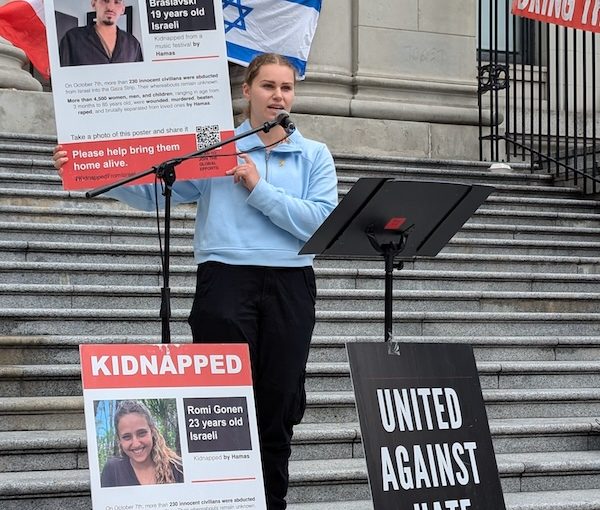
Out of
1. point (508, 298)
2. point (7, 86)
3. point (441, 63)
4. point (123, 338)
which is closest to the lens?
point (123, 338)

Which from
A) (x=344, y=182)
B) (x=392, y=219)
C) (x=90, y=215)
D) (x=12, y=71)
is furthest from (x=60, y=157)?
(x=12, y=71)

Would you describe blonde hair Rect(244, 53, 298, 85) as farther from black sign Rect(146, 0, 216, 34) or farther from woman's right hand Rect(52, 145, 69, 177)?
woman's right hand Rect(52, 145, 69, 177)

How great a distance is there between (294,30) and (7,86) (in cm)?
262

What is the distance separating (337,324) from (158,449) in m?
3.68

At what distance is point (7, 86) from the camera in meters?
11.0

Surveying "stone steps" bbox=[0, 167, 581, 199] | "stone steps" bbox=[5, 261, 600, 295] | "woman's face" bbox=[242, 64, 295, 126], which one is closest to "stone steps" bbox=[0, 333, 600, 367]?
"stone steps" bbox=[5, 261, 600, 295]

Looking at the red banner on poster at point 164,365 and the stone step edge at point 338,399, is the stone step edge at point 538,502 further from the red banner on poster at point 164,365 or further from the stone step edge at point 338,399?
the red banner on poster at point 164,365

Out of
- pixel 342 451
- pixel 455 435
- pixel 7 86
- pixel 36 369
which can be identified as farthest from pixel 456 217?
pixel 7 86

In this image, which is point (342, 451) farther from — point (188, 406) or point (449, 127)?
point (449, 127)

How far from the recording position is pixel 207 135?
485cm

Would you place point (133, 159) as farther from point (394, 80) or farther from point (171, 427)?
point (394, 80)

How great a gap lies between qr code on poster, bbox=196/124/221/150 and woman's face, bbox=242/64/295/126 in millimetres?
188

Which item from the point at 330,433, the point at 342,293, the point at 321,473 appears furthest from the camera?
the point at 342,293

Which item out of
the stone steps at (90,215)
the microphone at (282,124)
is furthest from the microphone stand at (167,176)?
the stone steps at (90,215)
